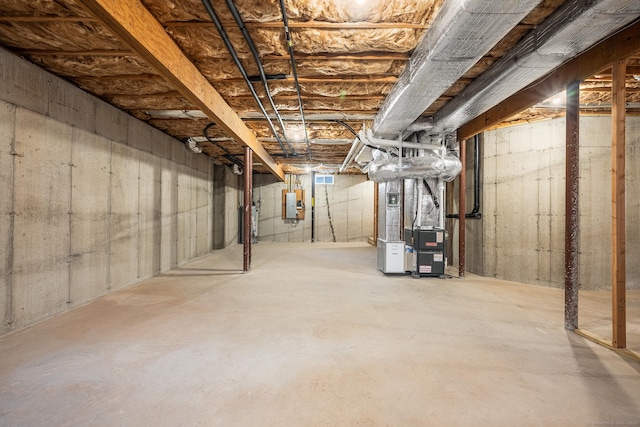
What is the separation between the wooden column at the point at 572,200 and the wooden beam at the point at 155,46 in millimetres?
3536

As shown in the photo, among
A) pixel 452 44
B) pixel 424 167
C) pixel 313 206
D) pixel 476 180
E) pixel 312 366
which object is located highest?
pixel 452 44

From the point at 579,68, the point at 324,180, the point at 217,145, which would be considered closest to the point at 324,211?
the point at 324,180

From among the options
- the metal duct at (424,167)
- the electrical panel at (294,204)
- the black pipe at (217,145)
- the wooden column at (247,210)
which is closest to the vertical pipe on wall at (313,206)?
the electrical panel at (294,204)

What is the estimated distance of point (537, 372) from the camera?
1.80 metres

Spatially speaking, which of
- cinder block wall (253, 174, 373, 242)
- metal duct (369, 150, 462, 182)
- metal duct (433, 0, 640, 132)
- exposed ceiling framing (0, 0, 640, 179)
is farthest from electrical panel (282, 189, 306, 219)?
metal duct (433, 0, 640, 132)

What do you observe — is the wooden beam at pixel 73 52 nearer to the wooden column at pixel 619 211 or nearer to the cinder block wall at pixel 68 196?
the cinder block wall at pixel 68 196

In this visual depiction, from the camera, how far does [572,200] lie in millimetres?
2508

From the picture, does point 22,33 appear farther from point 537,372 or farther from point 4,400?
point 537,372

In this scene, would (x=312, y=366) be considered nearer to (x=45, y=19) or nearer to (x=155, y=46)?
(x=155, y=46)

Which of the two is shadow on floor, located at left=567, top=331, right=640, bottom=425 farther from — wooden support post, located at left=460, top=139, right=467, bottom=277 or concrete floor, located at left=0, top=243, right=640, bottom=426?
wooden support post, located at left=460, top=139, right=467, bottom=277

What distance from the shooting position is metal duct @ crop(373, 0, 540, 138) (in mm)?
1636

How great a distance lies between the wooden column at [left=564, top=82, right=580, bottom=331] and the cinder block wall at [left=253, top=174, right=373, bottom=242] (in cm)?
775

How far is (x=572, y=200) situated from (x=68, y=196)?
508cm

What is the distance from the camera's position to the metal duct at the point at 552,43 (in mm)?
1724
